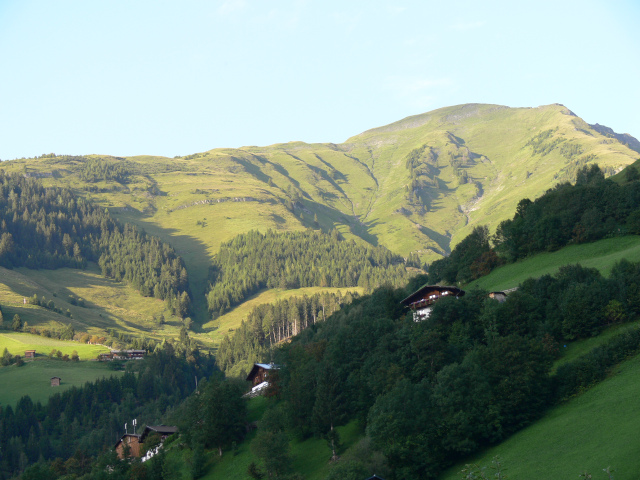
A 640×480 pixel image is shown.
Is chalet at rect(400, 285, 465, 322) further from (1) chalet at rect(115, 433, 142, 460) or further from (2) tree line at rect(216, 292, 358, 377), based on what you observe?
(2) tree line at rect(216, 292, 358, 377)

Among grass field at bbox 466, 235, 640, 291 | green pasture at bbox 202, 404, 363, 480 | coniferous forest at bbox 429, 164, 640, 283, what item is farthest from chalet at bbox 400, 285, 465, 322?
green pasture at bbox 202, 404, 363, 480

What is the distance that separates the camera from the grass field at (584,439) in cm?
4062

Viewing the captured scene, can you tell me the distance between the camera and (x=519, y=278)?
88188 millimetres

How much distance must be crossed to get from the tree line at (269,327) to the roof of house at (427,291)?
89585 millimetres

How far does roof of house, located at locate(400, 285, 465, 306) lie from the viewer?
83.7 meters

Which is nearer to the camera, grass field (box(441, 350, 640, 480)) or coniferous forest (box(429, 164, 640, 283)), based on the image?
grass field (box(441, 350, 640, 480))

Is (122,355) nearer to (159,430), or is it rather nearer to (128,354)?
(128,354)

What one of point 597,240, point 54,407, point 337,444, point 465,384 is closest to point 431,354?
point 465,384

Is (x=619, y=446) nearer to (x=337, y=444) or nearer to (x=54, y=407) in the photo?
(x=337, y=444)

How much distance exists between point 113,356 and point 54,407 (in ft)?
127

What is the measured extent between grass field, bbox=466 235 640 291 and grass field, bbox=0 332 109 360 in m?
121

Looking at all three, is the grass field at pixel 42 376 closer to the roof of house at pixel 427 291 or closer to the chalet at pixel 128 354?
the chalet at pixel 128 354

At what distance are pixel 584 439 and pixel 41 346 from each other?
162 meters

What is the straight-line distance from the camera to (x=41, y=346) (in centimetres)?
17562
